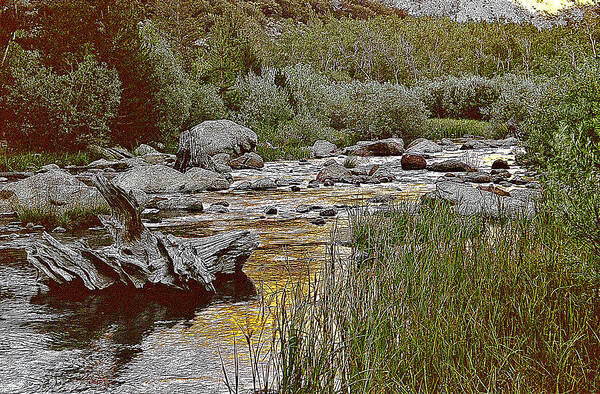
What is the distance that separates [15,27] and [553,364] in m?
31.6

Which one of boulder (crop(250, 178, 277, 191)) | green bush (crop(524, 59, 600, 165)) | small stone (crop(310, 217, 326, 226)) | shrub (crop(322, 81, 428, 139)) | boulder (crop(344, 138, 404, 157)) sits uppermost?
shrub (crop(322, 81, 428, 139))

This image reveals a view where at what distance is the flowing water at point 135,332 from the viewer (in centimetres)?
534

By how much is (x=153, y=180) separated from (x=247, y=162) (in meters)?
6.40

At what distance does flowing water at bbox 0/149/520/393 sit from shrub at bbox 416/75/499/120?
35660 millimetres

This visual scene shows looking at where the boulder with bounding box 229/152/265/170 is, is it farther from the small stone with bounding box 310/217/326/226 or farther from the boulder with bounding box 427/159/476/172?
the small stone with bounding box 310/217/326/226

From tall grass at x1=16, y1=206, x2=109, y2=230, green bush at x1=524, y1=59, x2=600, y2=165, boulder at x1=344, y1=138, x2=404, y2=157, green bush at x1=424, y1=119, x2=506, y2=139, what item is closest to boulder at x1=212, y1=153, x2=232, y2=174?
A: boulder at x1=344, y1=138, x2=404, y2=157

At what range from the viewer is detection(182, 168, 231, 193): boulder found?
18391 millimetres

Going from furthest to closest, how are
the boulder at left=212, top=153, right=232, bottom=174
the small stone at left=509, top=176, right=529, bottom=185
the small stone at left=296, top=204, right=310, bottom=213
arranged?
1. the boulder at left=212, top=153, right=232, bottom=174
2. the small stone at left=509, top=176, right=529, bottom=185
3. the small stone at left=296, top=204, right=310, bottom=213

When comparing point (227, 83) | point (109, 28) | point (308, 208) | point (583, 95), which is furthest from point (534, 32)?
point (583, 95)

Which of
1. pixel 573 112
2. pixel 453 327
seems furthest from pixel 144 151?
pixel 453 327

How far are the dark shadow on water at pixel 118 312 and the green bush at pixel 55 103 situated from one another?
58.7ft

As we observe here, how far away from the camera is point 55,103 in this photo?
24.0 m

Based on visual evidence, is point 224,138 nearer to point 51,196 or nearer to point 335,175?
point 335,175

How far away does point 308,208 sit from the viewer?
14.1 meters
